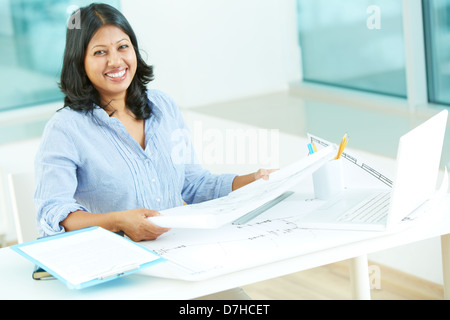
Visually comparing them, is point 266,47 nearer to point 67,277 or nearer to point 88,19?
point 88,19

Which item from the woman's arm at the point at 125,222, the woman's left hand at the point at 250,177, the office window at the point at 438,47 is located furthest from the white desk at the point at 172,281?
the office window at the point at 438,47

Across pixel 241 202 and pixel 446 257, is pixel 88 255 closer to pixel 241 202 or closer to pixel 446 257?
pixel 241 202

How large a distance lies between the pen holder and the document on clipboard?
54 centimetres

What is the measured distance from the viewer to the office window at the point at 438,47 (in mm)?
3422

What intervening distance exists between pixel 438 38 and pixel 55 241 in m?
2.55

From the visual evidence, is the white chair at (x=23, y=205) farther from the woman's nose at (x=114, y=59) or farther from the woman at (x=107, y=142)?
the woman's nose at (x=114, y=59)

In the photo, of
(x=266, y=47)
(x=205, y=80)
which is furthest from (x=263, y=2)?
(x=205, y=80)

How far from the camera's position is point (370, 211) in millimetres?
1574

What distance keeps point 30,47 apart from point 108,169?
2.67 m

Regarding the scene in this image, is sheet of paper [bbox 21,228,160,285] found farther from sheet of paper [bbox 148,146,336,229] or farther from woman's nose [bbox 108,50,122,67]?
woman's nose [bbox 108,50,122,67]

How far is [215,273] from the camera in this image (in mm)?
1314

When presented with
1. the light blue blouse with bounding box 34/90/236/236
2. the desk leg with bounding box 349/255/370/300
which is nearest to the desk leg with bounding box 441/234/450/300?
the desk leg with bounding box 349/255/370/300

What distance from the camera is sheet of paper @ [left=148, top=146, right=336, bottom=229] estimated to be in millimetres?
1383

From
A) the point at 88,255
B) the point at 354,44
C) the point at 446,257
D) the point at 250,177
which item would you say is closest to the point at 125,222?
the point at 88,255
